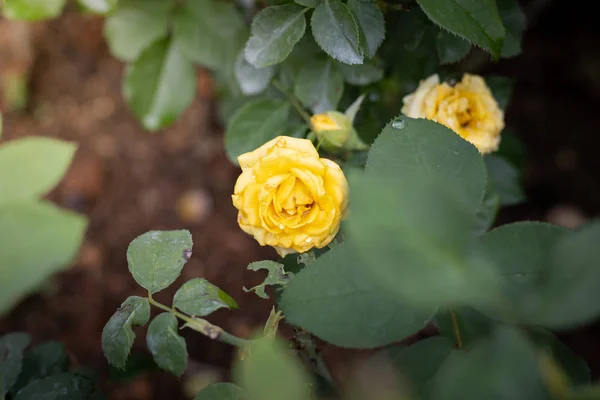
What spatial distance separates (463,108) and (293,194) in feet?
1.10

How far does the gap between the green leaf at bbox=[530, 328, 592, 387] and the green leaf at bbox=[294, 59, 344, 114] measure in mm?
459

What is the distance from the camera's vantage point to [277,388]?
14.7 inches

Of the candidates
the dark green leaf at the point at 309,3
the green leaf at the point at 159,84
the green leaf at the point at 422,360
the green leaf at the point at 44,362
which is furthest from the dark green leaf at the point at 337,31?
the green leaf at the point at 44,362

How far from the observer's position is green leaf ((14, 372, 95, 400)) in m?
0.71

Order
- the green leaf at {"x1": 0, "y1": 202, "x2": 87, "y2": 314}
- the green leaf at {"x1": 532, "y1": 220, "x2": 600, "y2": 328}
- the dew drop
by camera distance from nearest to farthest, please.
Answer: the green leaf at {"x1": 532, "y1": 220, "x2": 600, "y2": 328} < the green leaf at {"x1": 0, "y1": 202, "x2": 87, "y2": 314} < the dew drop

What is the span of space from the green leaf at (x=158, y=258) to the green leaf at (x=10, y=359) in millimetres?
255

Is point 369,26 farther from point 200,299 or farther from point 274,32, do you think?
point 200,299

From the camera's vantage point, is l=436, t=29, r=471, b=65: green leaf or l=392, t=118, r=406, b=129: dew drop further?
l=436, t=29, r=471, b=65: green leaf

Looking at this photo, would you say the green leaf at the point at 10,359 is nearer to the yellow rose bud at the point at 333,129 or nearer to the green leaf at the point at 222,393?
the green leaf at the point at 222,393

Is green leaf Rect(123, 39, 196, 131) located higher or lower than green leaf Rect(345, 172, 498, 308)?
lower

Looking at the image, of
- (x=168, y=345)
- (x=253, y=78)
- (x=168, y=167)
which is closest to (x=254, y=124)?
(x=253, y=78)

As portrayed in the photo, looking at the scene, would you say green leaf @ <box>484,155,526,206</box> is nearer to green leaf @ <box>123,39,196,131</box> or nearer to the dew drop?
the dew drop

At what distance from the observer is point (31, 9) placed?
987 millimetres

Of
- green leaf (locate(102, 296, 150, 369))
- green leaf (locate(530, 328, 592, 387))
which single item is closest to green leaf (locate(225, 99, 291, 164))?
green leaf (locate(102, 296, 150, 369))
